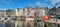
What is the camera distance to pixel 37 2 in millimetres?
2059

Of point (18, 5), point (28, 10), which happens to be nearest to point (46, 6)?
point (28, 10)

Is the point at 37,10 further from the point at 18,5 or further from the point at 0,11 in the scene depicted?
the point at 0,11

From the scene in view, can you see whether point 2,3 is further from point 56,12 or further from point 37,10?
point 56,12


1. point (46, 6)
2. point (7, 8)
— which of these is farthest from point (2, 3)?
point (46, 6)

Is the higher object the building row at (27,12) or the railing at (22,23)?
the building row at (27,12)

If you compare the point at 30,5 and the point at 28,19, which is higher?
the point at 30,5

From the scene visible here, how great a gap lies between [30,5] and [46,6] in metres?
0.26

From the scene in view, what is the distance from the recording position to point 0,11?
2066 mm

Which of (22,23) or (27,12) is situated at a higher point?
(27,12)

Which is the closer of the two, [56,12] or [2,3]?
[56,12]

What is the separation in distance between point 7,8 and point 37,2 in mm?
498

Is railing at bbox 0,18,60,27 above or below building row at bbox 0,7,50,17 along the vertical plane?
below

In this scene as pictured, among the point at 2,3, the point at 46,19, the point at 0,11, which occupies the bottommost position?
the point at 46,19

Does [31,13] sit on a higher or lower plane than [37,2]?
lower
